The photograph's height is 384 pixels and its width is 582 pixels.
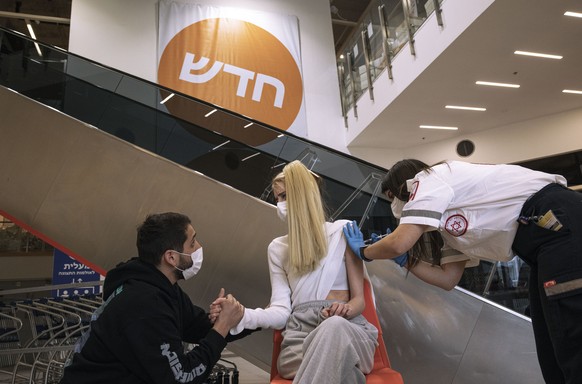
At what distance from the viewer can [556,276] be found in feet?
5.41

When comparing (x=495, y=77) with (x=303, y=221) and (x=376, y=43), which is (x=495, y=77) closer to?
(x=376, y=43)

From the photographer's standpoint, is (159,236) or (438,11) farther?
(438,11)

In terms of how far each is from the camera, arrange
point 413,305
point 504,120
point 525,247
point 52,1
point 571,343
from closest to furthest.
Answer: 1. point 571,343
2. point 525,247
3. point 413,305
4. point 504,120
5. point 52,1

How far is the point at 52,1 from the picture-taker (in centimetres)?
1358

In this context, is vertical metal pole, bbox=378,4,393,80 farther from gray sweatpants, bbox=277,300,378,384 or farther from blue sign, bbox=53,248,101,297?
gray sweatpants, bbox=277,300,378,384

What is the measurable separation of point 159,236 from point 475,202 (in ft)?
4.33

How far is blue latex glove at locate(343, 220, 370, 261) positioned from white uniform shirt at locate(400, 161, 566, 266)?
32 cm

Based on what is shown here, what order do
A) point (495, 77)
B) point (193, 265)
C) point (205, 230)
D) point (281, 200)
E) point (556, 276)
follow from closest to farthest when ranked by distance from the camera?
point (556, 276) → point (193, 265) → point (281, 200) → point (205, 230) → point (495, 77)

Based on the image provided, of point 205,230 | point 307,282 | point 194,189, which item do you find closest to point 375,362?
point 307,282

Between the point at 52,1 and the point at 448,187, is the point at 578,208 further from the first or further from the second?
the point at 52,1

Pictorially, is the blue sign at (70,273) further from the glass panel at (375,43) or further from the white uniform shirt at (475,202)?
the white uniform shirt at (475,202)

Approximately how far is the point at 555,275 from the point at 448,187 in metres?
0.50

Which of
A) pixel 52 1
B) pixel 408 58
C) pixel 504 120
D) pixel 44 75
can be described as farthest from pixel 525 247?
pixel 52 1

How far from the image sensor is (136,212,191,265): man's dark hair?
1900mm
